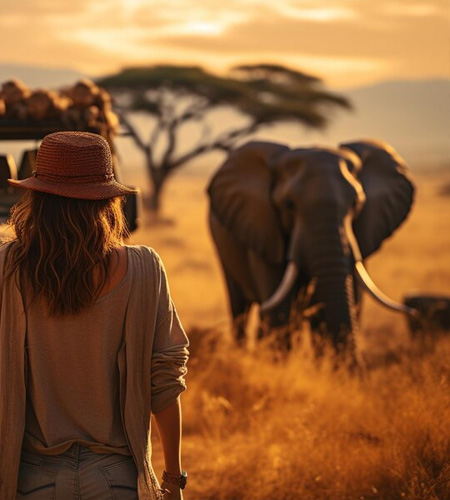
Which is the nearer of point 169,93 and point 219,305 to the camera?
point 219,305

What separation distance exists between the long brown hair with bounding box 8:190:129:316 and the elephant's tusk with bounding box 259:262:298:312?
6.27 meters

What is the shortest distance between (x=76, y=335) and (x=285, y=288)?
6272 mm

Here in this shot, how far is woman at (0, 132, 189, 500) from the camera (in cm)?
243

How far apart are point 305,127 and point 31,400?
27.7m

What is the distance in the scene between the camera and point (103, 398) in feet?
8.29

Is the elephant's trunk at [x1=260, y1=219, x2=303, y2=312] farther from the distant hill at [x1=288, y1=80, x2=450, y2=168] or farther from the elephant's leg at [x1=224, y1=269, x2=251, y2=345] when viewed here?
the distant hill at [x1=288, y1=80, x2=450, y2=168]

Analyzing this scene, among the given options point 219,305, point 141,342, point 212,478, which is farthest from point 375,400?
point 219,305

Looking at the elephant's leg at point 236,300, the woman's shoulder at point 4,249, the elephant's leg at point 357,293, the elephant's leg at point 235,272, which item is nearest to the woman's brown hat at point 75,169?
the woman's shoulder at point 4,249

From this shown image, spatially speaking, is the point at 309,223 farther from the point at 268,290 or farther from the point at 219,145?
the point at 219,145

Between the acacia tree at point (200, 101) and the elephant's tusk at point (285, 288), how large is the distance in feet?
66.6

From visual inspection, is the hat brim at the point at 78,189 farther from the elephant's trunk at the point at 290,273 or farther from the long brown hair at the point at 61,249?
the elephant's trunk at the point at 290,273

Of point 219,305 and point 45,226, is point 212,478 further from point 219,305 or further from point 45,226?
point 219,305

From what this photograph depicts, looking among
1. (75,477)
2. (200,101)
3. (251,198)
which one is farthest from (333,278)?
(200,101)

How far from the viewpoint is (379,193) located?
381 inches
